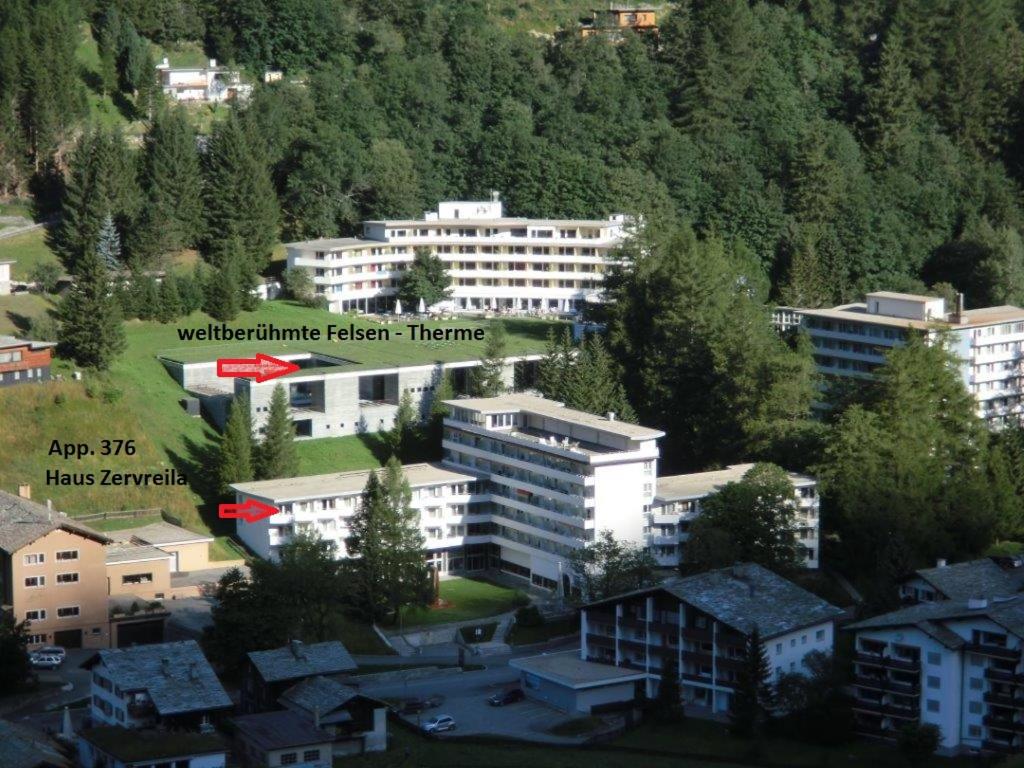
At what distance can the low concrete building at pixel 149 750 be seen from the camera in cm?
5006

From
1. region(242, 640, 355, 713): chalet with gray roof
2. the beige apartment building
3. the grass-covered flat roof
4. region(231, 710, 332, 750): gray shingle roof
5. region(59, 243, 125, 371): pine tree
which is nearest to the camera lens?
region(231, 710, 332, 750): gray shingle roof

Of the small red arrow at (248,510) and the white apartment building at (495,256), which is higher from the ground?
the white apartment building at (495,256)

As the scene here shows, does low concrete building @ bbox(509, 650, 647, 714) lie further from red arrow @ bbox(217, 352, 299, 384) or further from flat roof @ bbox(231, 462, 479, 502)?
red arrow @ bbox(217, 352, 299, 384)

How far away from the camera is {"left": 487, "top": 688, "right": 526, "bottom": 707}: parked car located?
5878 cm

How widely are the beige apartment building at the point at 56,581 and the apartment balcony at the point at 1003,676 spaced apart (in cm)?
2586

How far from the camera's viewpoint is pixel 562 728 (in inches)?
2244

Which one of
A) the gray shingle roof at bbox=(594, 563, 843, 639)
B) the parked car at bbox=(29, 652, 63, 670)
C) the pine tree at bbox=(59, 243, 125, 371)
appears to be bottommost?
the parked car at bbox=(29, 652, 63, 670)

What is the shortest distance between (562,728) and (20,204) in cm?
4730

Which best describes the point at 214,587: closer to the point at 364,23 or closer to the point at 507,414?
the point at 507,414

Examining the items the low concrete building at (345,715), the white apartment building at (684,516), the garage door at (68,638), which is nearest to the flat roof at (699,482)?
the white apartment building at (684,516)

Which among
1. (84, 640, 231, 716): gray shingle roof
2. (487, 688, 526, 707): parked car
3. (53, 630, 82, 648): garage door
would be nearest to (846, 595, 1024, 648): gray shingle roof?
(487, 688, 526, 707): parked car

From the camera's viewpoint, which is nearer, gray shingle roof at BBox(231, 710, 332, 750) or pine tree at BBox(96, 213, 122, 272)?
gray shingle roof at BBox(231, 710, 332, 750)

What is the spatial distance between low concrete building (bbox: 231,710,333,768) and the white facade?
185 ft

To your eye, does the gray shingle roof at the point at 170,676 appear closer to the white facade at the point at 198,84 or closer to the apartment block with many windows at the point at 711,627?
the apartment block with many windows at the point at 711,627
